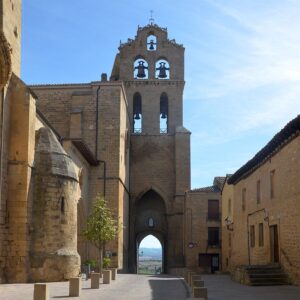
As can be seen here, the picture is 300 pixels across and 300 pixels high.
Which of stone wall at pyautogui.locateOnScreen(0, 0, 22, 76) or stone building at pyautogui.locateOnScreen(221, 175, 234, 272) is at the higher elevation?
stone wall at pyautogui.locateOnScreen(0, 0, 22, 76)

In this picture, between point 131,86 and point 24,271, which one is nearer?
point 24,271

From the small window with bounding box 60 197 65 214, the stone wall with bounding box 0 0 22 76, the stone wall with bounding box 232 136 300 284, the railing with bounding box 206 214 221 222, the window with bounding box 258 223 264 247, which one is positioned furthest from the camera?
the railing with bounding box 206 214 221 222

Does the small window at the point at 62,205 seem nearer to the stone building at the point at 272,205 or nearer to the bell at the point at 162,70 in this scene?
the stone building at the point at 272,205

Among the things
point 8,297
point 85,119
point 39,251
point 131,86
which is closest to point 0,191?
point 39,251

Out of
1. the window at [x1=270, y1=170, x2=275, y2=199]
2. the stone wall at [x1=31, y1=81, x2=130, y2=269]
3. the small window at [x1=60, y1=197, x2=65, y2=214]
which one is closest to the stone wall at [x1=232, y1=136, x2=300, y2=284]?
the window at [x1=270, y1=170, x2=275, y2=199]

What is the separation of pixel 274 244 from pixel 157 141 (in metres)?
23.5

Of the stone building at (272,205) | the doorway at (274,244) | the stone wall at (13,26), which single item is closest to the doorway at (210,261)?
the stone building at (272,205)

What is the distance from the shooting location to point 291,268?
58.0 feet

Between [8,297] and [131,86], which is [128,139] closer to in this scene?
[131,86]

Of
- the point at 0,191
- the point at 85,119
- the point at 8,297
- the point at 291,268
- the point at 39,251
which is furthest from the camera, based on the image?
the point at 85,119

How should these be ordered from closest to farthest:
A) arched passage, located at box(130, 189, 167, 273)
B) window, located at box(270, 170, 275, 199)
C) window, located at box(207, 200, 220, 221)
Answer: window, located at box(270, 170, 275, 199) → window, located at box(207, 200, 220, 221) → arched passage, located at box(130, 189, 167, 273)

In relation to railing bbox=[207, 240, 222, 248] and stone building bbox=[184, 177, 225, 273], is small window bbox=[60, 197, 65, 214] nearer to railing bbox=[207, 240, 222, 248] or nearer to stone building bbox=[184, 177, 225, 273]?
stone building bbox=[184, 177, 225, 273]

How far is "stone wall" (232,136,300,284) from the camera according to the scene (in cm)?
1728

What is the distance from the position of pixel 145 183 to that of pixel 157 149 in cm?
279
